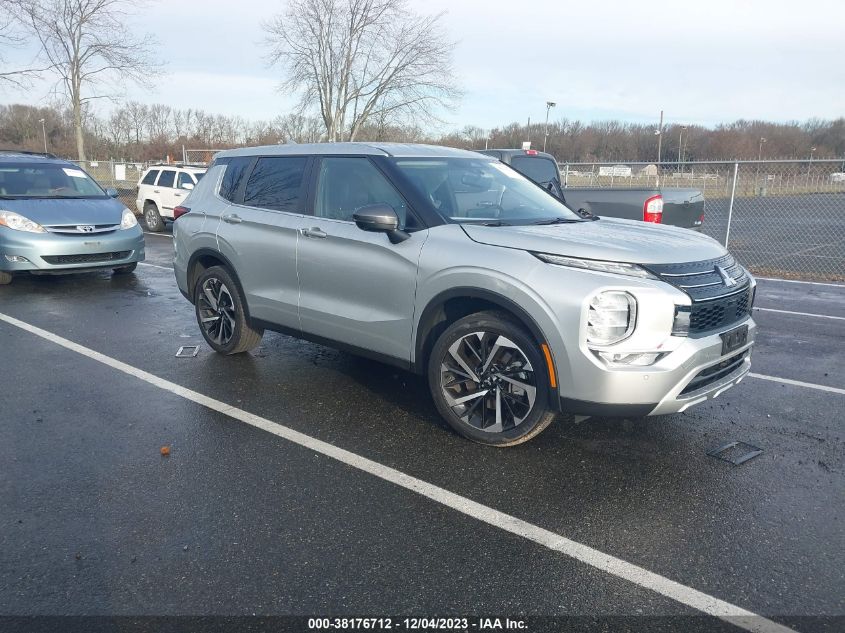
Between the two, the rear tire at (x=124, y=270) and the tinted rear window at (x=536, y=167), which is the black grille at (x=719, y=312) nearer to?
the tinted rear window at (x=536, y=167)

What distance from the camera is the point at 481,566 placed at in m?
2.94

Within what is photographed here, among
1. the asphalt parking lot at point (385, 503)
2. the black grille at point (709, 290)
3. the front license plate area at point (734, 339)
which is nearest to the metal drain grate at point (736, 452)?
the asphalt parking lot at point (385, 503)

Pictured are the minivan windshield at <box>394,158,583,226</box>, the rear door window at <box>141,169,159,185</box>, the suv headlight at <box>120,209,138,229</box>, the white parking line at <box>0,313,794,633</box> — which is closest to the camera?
the white parking line at <box>0,313,794,633</box>

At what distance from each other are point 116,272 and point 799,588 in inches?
401

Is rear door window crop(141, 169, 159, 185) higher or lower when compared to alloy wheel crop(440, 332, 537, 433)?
higher

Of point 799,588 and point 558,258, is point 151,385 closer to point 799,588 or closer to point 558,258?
point 558,258

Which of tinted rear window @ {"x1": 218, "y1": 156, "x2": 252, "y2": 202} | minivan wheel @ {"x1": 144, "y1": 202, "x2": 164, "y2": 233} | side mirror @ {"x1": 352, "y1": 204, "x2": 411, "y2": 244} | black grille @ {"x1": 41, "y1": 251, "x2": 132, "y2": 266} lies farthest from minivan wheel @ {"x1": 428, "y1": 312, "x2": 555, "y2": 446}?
minivan wheel @ {"x1": 144, "y1": 202, "x2": 164, "y2": 233}

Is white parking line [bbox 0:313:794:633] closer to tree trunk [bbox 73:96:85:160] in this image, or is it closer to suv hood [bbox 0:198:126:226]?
suv hood [bbox 0:198:126:226]

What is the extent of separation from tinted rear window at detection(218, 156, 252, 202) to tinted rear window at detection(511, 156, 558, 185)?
189 inches

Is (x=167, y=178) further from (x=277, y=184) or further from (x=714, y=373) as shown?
(x=714, y=373)

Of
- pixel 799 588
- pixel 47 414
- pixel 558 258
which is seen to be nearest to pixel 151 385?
pixel 47 414

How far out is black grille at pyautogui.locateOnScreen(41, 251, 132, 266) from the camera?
8914mm

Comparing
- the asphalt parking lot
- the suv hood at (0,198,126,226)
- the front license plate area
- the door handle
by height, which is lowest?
the asphalt parking lot

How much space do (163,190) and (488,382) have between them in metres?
14.9
